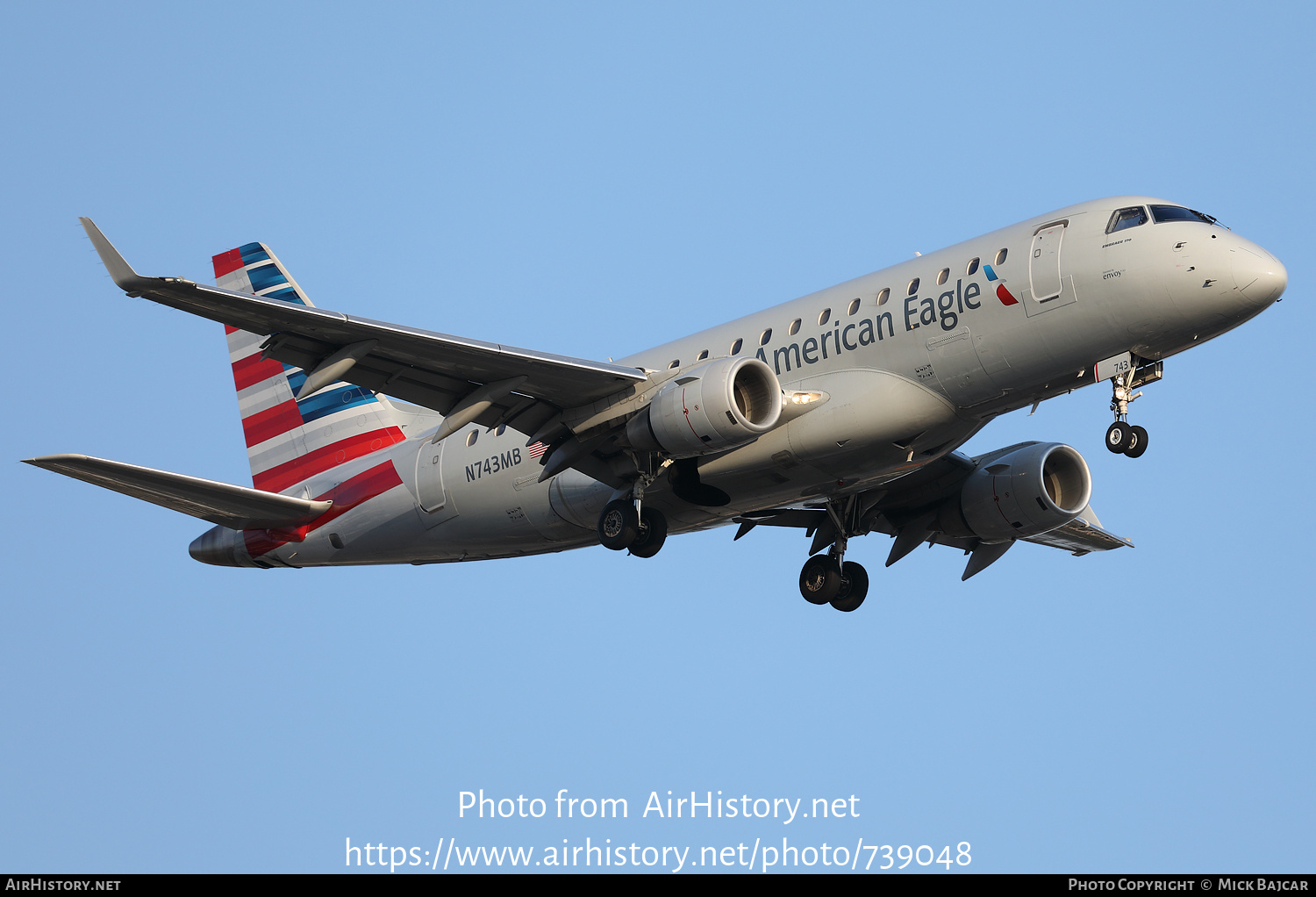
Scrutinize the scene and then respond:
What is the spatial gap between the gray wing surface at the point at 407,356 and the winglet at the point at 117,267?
1 cm

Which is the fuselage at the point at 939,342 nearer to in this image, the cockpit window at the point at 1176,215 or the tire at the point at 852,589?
the cockpit window at the point at 1176,215

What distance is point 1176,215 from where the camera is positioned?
Result: 23.5 meters

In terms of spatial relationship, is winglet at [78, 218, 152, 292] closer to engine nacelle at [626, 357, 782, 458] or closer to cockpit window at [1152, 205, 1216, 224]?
engine nacelle at [626, 357, 782, 458]

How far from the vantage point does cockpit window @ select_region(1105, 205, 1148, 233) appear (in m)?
23.5

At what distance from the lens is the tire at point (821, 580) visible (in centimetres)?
3047

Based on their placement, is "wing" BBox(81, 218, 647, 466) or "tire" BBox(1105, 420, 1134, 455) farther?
"tire" BBox(1105, 420, 1134, 455)

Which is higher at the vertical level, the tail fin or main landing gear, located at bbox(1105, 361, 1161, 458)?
the tail fin

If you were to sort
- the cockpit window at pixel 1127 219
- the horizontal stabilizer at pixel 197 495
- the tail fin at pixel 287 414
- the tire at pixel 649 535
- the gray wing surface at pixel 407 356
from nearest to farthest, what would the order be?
the gray wing surface at pixel 407 356, the cockpit window at pixel 1127 219, the horizontal stabilizer at pixel 197 495, the tire at pixel 649 535, the tail fin at pixel 287 414

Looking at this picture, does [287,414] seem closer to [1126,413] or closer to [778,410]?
[778,410]

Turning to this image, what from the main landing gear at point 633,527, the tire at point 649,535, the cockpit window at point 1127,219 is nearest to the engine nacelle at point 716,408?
the main landing gear at point 633,527

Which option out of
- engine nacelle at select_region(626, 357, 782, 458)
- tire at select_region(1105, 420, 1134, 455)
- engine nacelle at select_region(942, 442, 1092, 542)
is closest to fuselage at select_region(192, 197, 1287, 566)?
engine nacelle at select_region(626, 357, 782, 458)

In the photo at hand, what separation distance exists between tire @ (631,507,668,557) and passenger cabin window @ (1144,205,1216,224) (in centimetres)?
1007
